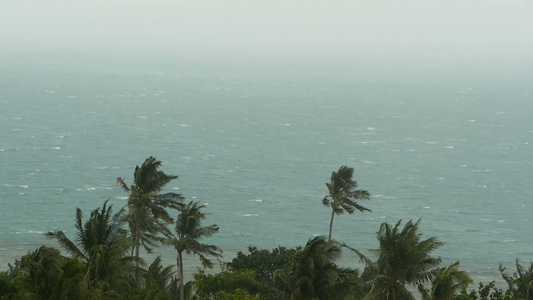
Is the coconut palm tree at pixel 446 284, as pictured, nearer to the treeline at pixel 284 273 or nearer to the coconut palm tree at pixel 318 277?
the treeline at pixel 284 273

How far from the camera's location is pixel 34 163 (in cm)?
13938

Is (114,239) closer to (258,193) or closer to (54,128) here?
(258,193)

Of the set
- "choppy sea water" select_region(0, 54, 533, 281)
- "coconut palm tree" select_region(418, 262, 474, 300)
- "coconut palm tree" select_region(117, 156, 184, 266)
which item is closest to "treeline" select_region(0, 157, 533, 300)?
"coconut palm tree" select_region(418, 262, 474, 300)

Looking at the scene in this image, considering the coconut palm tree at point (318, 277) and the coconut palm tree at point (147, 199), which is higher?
the coconut palm tree at point (147, 199)

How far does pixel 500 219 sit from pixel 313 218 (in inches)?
976

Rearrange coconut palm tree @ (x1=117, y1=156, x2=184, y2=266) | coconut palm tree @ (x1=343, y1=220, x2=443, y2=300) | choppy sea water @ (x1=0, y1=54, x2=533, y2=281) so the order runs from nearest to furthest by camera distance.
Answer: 1. coconut palm tree @ (x1=343, y1=220, x2=443, y2=300)
2. coconut palm tree @ (x1=117, y1=156, x2=184, y2=266)
3. choppy sea water @ (x1=0, y1=54, x2=533, y2=281)

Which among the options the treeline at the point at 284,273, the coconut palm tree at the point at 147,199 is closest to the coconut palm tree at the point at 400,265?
the treeline at the point at 284,273

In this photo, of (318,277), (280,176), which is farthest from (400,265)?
(280,176)

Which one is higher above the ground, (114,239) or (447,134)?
(447,134)

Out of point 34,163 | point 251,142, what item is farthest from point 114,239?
point 251,142

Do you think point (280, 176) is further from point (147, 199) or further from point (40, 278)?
point (40, 278)

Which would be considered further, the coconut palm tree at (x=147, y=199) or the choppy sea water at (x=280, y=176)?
the choppy sea water at (x=280, y=176)

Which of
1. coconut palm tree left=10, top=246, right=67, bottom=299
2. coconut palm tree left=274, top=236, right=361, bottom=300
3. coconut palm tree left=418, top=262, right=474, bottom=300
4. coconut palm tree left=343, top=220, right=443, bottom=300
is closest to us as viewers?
coconut palm tree left=10, top=246, right=67, bottom=299

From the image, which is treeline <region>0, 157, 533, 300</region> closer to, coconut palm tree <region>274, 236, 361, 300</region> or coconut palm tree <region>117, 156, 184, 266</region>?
coconut palm tree <region>274, 236, 361, 300</region>
